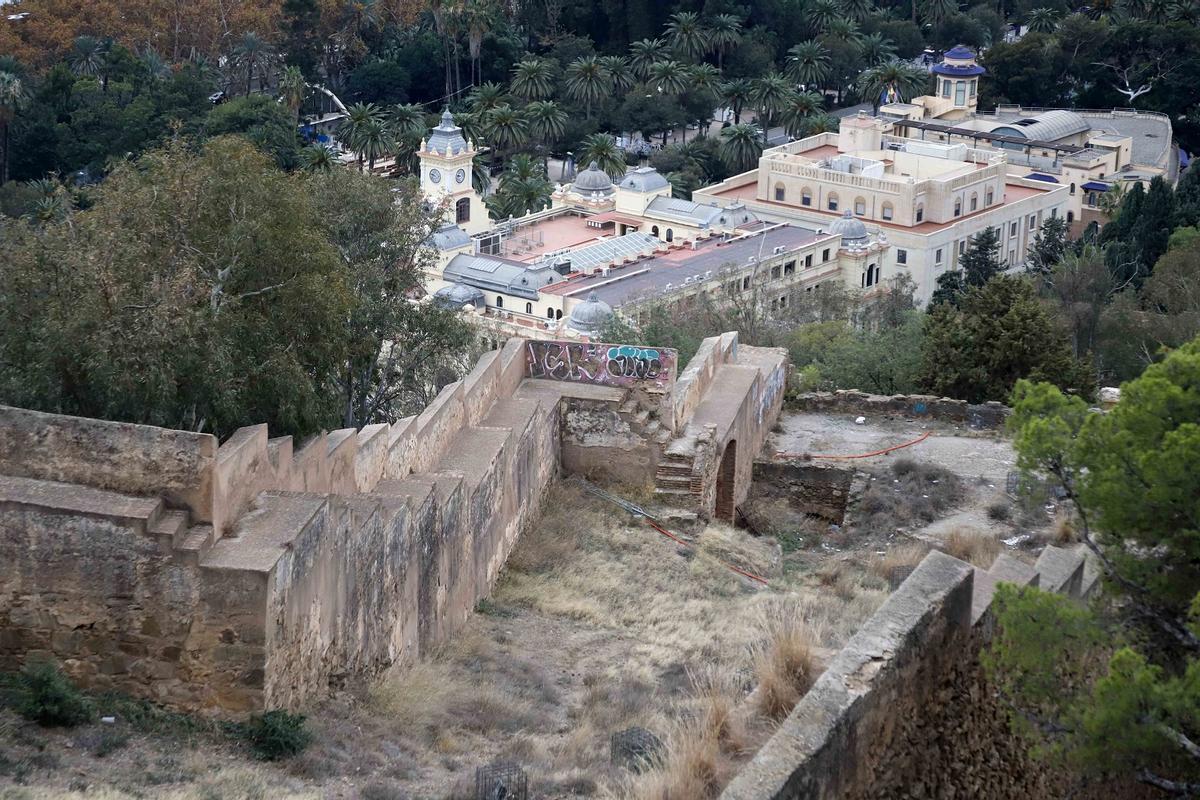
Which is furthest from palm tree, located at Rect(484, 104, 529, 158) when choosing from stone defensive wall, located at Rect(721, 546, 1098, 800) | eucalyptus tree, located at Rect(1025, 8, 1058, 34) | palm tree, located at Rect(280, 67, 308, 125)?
stone defensive wall, located at Rect(721, 546, 1098, 800)

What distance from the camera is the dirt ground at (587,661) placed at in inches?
425

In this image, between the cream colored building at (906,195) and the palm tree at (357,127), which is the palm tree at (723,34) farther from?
the palm tree at (357,127)

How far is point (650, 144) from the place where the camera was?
288 ft

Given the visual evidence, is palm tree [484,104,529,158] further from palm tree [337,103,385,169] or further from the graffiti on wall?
the graffiti on wall

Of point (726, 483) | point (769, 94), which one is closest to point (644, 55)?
point (769, 94)

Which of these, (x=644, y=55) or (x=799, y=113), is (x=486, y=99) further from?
(x=799, y=113)

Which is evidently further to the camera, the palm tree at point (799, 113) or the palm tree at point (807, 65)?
the palm tree at point (807, 65)

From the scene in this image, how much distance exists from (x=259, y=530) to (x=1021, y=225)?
68881mm

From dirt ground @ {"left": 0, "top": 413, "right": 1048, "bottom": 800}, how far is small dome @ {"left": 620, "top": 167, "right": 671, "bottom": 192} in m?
49.2

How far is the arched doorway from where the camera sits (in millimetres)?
21531

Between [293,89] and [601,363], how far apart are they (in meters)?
63.6

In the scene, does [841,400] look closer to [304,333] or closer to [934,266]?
[304,333]

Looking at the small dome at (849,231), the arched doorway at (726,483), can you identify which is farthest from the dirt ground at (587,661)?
the small dome at (849,231)

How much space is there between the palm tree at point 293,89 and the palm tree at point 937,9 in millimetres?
36804
